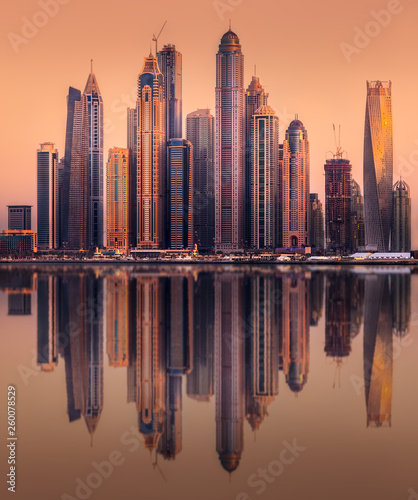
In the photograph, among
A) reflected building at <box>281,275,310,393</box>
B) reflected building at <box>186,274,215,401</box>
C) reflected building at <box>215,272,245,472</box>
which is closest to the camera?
reflected building at <box>215,272,245,472</box>

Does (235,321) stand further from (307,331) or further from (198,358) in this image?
(198,358)

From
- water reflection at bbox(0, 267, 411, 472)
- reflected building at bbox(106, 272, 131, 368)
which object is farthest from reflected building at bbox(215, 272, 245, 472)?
reflected building at bbox(106, 272, 131, 368)

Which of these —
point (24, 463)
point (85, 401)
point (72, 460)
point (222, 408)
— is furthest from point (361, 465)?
point (85, 401)

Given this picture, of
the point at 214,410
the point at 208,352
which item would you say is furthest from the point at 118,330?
the point at 214,410

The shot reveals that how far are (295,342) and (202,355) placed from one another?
5888 mm

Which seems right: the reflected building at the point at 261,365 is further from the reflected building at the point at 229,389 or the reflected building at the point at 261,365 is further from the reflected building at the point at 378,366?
the reflected building at the point at 378,366

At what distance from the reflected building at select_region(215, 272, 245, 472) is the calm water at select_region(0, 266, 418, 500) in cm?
6

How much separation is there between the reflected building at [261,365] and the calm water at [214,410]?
0.27 ft

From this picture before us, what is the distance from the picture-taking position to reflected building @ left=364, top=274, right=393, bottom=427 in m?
19.2

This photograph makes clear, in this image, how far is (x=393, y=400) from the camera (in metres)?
20.3

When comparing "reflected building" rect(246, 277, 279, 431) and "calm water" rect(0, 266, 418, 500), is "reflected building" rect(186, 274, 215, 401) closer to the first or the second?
"calm water" rect(0, 266, 418, 500)

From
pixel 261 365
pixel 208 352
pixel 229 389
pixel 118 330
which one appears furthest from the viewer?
pixel 118 330

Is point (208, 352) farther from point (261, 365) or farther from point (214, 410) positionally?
point (214, 410)

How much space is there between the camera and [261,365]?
25.4 m
